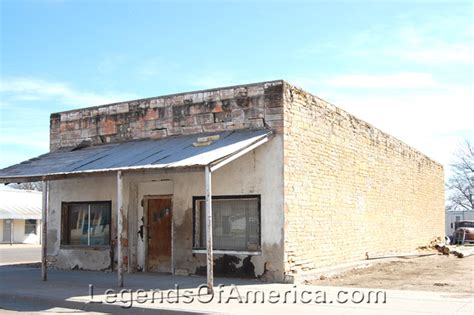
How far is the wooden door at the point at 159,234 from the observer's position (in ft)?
51.5


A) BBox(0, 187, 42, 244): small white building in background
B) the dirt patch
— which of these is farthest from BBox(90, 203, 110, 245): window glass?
BBox(0, 187, 42, 244): small white building in background

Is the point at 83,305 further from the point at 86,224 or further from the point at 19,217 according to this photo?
the point at 19,217

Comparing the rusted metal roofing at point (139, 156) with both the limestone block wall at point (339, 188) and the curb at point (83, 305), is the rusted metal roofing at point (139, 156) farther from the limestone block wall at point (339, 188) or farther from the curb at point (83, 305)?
the curb at point (83, 305)

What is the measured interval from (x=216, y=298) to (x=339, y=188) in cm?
687

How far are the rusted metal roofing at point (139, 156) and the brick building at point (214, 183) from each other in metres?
0.04

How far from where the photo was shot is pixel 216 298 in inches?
435

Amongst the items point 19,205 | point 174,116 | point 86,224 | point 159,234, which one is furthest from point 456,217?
point 174,116

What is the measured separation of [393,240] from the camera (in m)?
21.6

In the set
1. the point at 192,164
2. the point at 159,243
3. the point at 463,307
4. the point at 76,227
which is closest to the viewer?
the point at 463,307

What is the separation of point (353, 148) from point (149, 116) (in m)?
6.37

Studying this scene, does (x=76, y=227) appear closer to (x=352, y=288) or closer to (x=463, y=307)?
(x=352, y=288)

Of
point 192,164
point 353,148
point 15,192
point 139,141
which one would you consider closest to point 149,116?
point 139,141

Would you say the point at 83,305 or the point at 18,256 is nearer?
the point at 83,305

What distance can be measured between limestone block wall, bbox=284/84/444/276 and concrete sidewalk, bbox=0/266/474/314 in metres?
2.10
